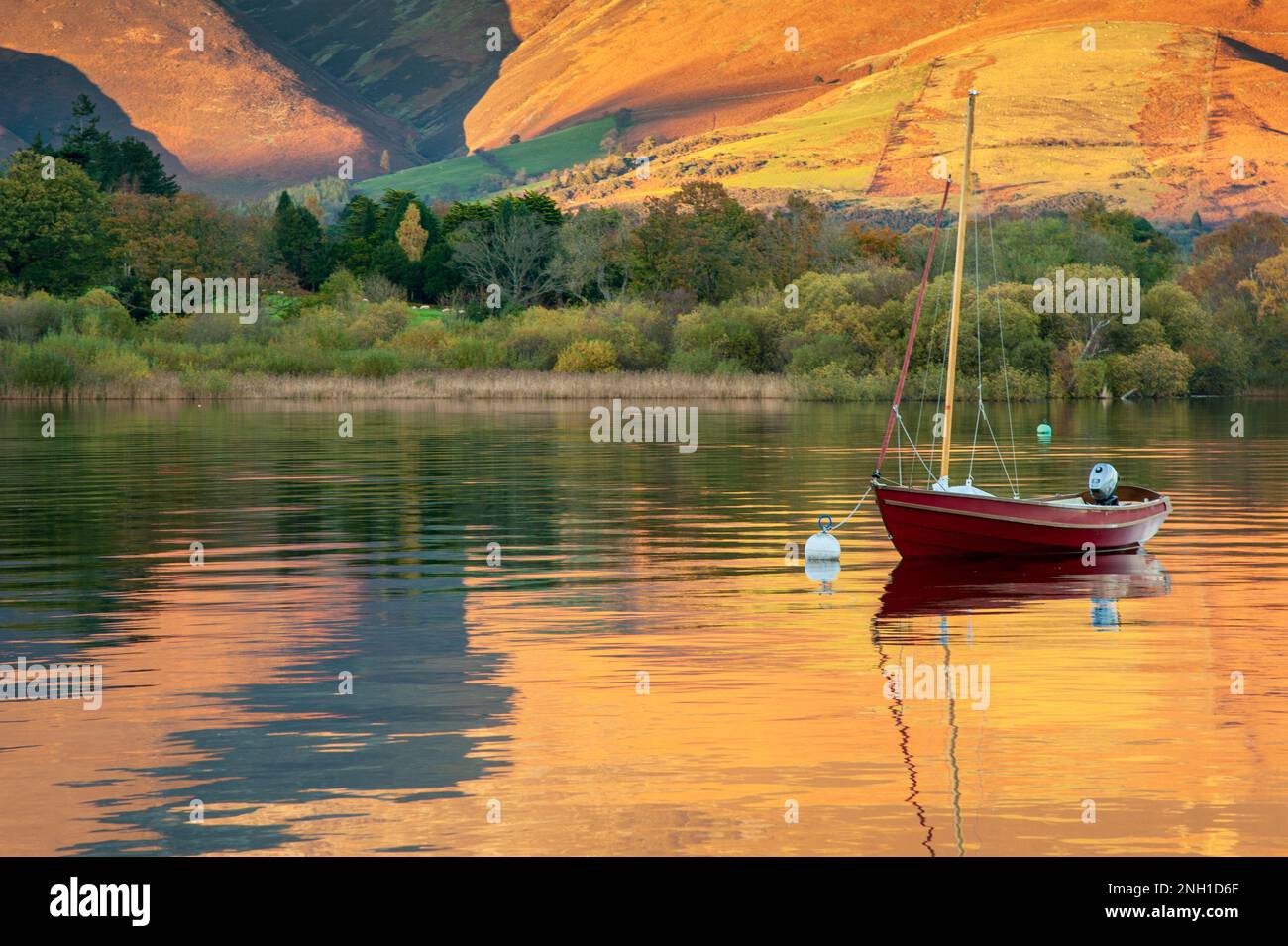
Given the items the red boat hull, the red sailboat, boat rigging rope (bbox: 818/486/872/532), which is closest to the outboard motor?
the red sailboat

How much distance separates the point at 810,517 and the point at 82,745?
28092mm

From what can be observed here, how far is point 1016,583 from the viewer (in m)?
34.4

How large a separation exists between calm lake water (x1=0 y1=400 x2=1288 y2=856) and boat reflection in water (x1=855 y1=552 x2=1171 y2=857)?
0.27 ft

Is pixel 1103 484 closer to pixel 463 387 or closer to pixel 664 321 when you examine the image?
pixel 463 387

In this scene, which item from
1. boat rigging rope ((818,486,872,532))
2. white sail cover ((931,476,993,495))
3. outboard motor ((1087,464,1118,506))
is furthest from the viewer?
boat rigging rope ((818,486,872,532))

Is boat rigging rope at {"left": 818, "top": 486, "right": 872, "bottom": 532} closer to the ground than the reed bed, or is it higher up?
closer to the ground

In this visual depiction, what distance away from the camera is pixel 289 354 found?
137 m

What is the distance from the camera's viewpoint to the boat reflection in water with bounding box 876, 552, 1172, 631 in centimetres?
3092

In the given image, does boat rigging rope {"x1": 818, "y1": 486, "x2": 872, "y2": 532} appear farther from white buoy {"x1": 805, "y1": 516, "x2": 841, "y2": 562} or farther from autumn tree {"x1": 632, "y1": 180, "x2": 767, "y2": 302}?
autumn tree {"x1": 632, "y1": 180, "x2": 767, "y2": 302}

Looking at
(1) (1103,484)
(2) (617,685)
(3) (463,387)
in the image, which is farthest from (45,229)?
(2) (617,685)

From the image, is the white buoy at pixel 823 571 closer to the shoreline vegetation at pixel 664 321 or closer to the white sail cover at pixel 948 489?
the white sail cover at pixel 948 489
